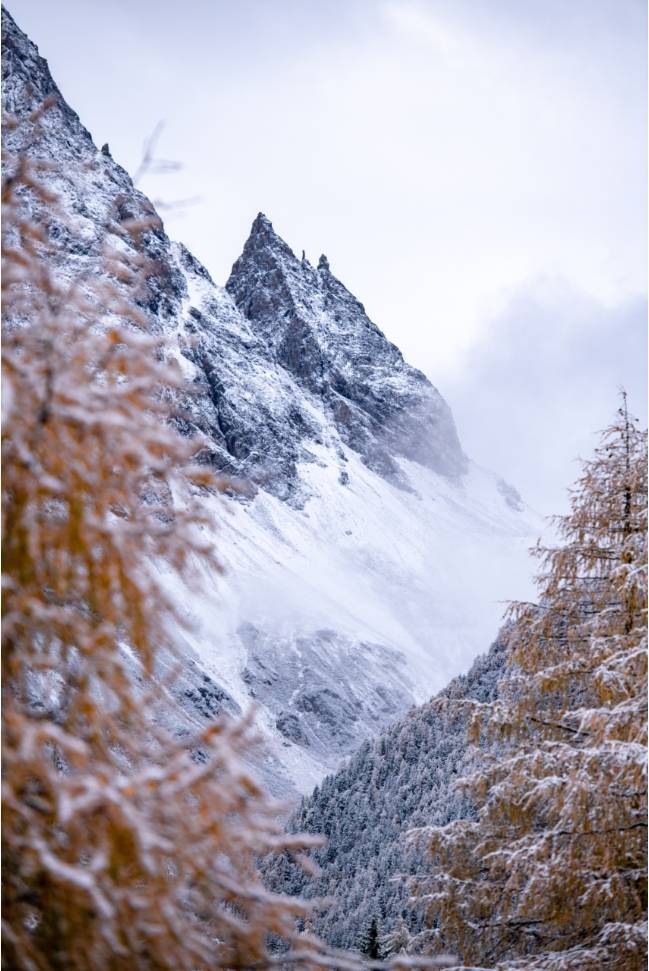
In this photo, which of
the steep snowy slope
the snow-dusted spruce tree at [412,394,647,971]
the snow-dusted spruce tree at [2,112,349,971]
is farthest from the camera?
the steep snowy slope

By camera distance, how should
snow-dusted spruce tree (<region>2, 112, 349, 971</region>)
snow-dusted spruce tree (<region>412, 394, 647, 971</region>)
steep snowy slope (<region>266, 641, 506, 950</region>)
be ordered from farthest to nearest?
steep snowy slope (<region>266, 641, 506, 950</region>)
snow-dusted spruce tree (<region>412, 394, 647, 971</region>)
snow-dusted spruce tree (<region>2, 112, 349, 971</region>)

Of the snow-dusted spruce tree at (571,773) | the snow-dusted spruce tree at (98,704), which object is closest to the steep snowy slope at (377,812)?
the snow-dusted spruce tree at (571,773)

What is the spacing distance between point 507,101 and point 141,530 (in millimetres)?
6415

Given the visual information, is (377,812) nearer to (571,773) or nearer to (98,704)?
(571,773)

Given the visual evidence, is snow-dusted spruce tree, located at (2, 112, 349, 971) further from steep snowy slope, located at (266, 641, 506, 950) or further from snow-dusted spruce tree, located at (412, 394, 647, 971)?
steep snowy slope, located at (266, 641, 506, 950)

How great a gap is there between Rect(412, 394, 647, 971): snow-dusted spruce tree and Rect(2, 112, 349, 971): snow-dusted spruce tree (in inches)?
113

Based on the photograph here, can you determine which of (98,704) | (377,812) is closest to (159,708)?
(98,704)

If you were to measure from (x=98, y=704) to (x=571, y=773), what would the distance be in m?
3.77

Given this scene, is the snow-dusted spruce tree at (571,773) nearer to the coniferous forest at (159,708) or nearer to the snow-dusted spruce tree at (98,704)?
the coniferous forest at (159,708)

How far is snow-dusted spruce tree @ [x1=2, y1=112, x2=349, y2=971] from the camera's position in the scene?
8.21 ft

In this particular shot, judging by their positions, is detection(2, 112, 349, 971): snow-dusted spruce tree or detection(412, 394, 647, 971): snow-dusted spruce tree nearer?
detection(2, 112, 349, 971): snow-dusted spruce tree

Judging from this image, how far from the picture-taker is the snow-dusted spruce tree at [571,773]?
520 cm

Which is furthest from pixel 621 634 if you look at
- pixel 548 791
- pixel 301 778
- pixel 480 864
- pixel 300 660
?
pixel 300 660

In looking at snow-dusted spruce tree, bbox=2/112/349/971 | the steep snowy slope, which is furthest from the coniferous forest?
the steep snowy slope
